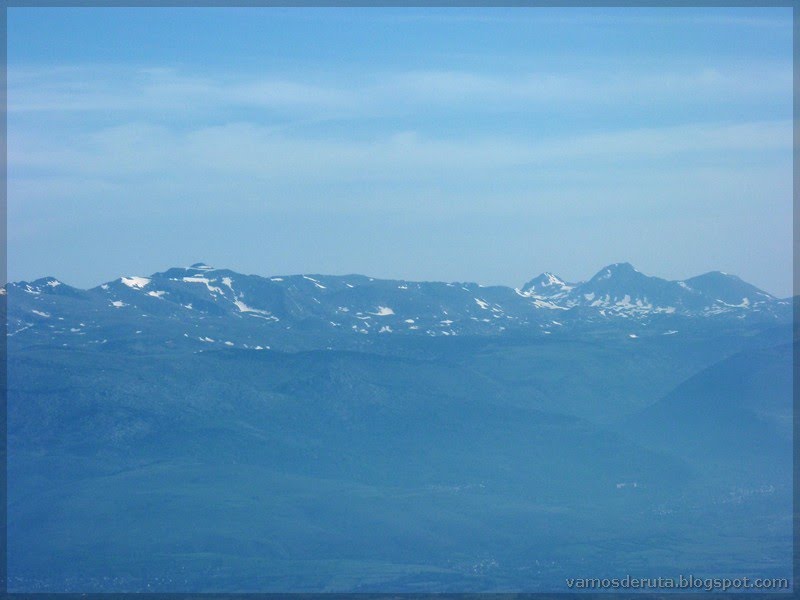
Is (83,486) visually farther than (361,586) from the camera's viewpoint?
Yes

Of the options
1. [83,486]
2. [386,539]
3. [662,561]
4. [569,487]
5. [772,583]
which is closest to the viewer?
[772,583]

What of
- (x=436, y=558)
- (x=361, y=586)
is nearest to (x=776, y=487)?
(x=436, y=558)

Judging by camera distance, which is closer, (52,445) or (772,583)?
(772,583)

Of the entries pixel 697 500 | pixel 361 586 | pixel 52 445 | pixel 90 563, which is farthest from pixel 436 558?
pixel 52 445

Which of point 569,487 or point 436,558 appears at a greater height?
point 569,487

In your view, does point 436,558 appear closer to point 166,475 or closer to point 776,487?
point 166,475

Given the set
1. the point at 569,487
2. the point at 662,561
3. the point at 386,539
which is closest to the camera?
the point at 662,561

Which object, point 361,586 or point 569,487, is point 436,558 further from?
point 569,487

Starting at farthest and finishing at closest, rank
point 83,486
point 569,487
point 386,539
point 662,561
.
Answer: point 569,487
point 83,486
point 386,539
point 662,561

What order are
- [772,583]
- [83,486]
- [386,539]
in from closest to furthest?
[772,583]
[386,539]
[83,486]
